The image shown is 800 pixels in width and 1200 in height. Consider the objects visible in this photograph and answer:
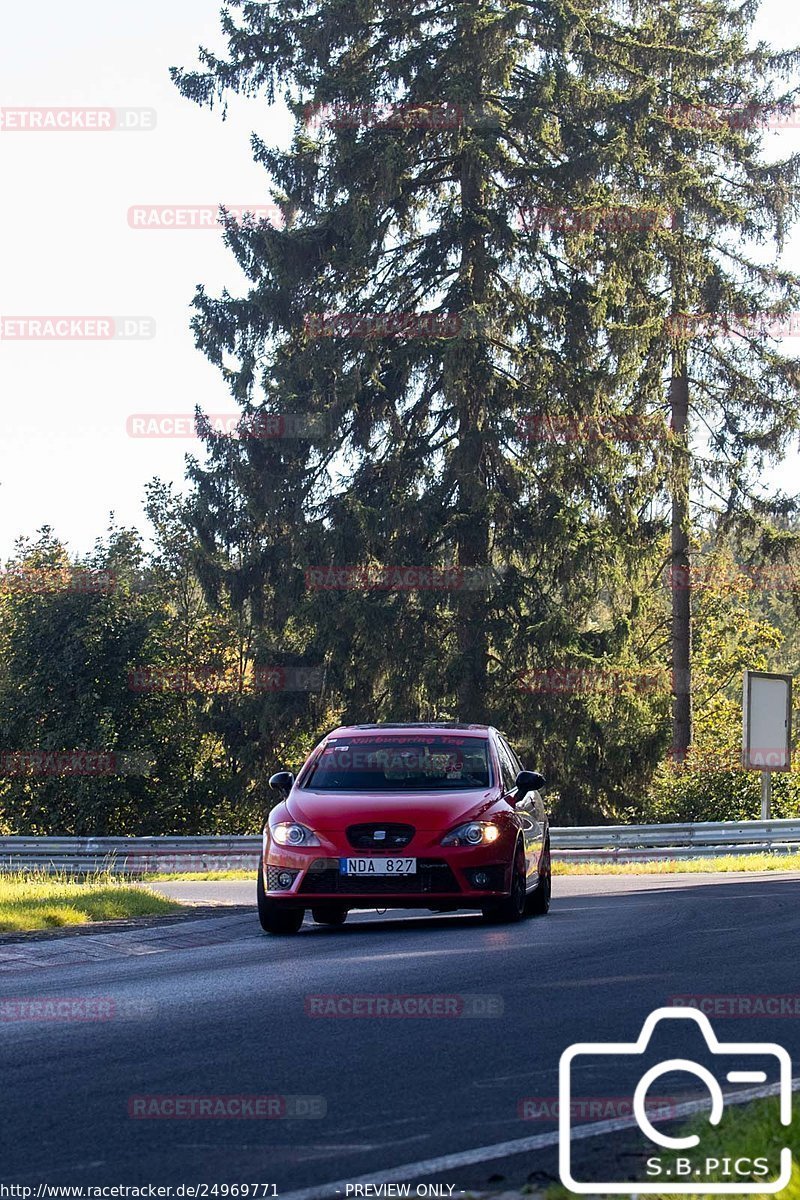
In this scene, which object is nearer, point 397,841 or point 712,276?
point 397,841

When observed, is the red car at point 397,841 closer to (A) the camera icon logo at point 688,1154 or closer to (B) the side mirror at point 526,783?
(B) the side mirror at point 526,783

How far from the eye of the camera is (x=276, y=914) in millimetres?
13789

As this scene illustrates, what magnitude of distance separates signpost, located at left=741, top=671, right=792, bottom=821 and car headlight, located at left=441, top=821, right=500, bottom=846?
19719 mm

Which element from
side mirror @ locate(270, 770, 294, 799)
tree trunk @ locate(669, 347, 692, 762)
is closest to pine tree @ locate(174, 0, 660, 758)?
tree trunk @ locate(669, 347, 692, 762)

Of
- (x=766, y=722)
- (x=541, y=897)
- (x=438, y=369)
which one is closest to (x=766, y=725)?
(x=766, y=722)

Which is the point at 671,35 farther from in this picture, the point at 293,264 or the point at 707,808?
the point at 707,808

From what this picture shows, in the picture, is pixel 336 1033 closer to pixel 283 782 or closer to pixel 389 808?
pixel 389 808

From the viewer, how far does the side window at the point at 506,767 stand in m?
15.0

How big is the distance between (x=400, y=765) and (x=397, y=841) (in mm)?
1354

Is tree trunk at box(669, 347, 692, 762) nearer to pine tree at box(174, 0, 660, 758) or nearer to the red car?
pine tree at box(174, 0, 660, 758)

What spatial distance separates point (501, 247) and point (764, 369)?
987 centimetres

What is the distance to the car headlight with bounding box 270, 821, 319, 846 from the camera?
536 inches

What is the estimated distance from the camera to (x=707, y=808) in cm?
3691

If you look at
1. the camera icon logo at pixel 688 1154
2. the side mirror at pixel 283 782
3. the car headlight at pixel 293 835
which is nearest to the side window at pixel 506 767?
the side mirror at pixel 283 782
